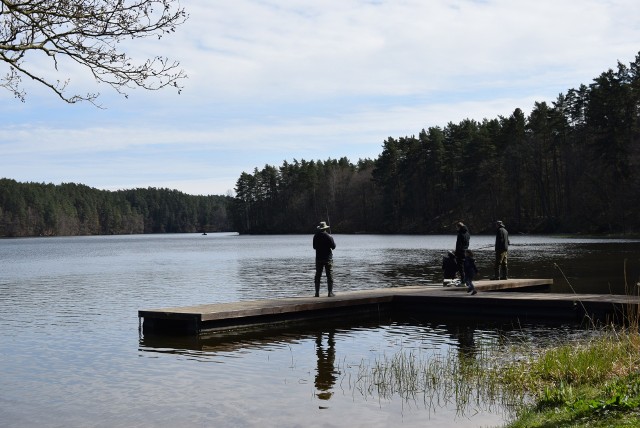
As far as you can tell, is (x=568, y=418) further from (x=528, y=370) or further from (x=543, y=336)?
(x=543, y=336)

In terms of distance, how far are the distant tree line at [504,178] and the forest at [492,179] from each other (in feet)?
0.46

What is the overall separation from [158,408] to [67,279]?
3047 centimetres

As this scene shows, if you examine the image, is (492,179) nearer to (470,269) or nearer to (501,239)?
(501,239)

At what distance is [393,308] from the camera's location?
72.4 feet

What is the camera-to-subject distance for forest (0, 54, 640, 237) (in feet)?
236

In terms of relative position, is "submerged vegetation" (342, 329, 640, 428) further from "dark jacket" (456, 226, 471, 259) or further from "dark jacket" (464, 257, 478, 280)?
"dark jacket" (456, 226, 471, 259)

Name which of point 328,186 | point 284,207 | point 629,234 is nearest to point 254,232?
point 284,207

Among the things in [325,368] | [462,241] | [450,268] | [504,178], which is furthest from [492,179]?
[325,368]

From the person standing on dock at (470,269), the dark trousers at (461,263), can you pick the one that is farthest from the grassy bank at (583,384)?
the dark trousers at (461,263)

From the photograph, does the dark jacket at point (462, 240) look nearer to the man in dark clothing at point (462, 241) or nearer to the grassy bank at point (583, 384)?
the man in dark clothing at point (462, 241)

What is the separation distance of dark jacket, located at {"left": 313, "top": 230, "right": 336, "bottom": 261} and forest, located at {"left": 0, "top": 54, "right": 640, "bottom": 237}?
177 ft

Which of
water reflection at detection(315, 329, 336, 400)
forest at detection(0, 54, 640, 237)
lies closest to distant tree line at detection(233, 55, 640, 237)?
forest at detection(0, 54, 640, 237)

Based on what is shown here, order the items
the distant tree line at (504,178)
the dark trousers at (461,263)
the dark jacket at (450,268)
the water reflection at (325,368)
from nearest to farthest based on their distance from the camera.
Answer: the water reflection at (325,368) → the dark trousers at (461,263) → the dark jacket at (450,268) → the distant tree line at (504,178)

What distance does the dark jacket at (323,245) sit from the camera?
20.1 m
